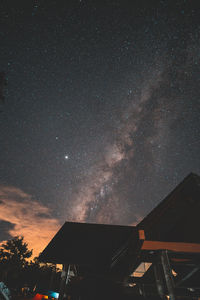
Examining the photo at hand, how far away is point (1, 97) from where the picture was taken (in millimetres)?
11531

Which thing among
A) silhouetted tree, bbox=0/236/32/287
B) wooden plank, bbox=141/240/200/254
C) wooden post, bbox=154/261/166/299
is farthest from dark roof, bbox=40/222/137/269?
silhouetted tree, bbox=0/236/32/287

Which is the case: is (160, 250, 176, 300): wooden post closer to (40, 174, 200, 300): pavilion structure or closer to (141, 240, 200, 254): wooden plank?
(40, 174, 200, 300): pavilion structure

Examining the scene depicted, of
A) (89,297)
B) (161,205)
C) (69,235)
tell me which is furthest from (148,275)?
(69,235)

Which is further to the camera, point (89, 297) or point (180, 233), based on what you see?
point (89, 297)

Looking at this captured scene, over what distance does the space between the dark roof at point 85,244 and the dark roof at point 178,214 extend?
98.2 inches

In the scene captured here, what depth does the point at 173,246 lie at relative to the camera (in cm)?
309

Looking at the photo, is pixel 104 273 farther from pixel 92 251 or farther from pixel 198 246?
pixel 198 246

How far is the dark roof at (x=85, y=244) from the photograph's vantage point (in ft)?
23.4

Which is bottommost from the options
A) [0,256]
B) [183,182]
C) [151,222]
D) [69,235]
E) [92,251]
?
[151,222]

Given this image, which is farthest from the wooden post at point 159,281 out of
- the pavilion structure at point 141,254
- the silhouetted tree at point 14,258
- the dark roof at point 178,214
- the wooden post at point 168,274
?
the silhouetted tree at point 14,258

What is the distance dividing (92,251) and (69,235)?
2707 millimetres

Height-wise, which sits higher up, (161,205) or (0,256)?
(0,256)

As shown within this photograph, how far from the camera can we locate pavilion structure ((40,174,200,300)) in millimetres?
3135

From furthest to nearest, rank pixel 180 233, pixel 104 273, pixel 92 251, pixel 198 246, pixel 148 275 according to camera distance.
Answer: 1. pixel 92 251
2. pixel 104 273
3. pixel 148 275
4. pixel 180 233
5. pixel 198 246
